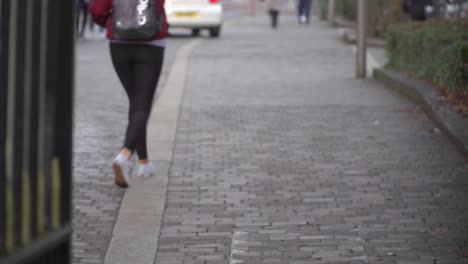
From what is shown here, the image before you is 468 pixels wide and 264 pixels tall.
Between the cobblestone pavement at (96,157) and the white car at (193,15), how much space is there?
996 cm

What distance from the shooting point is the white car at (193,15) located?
25.0 meters

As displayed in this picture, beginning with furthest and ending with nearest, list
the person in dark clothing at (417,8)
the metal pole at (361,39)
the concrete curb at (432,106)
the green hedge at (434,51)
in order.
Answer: the person in dark clothing at (417,8), the metal pole at (361,39), the green hedge at (434,51), the concrete curb at (432,106)

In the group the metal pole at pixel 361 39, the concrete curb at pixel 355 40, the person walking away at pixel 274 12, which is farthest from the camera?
the person walking away at pixel 274 12

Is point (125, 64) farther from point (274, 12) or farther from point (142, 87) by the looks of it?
point (274, 12)

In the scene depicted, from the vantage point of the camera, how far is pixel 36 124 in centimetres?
278

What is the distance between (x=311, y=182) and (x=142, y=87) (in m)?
1.25

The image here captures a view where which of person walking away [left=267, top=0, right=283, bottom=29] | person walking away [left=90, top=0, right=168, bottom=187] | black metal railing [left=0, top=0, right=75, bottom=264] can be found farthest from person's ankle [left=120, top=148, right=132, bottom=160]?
person walking away [left=267, top=0, right=283, bottom=29]

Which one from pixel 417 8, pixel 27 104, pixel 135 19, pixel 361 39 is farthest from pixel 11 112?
pixel 417 8

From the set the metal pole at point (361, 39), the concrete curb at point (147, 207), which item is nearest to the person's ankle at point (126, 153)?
the concrete curb at point (147, 207)

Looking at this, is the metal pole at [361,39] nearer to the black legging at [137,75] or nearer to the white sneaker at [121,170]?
the black legging at [137,75]

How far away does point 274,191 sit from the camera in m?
6.41

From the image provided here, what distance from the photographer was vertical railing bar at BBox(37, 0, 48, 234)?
109 inches

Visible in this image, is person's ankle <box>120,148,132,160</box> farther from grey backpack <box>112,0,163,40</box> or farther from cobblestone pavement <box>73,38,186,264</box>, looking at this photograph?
grey backpack <box>112,0,163,40</box>

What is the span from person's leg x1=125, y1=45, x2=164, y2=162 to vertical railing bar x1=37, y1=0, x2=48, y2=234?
362cm
